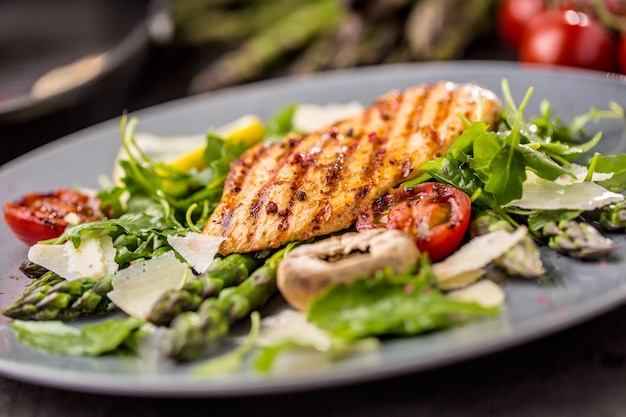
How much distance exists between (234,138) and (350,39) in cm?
335

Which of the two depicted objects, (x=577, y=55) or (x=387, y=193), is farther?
(x=577, y=55)

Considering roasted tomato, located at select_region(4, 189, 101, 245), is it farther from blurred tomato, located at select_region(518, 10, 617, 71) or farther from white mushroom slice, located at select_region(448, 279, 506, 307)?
blurred tomato, located at select_region(518, 10, 617, 71)

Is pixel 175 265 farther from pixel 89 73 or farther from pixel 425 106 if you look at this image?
pixel 89 73

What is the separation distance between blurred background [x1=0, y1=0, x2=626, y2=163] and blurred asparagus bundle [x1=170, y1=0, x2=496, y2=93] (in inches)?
0.6

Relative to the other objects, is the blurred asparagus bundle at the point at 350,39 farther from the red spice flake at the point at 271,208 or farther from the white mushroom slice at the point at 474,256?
the white mushroom slice at the point at 474,256

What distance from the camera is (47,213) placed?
5.04m

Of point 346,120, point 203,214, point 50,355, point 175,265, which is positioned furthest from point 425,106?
point 50,355

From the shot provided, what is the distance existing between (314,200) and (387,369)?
1500 millimetres

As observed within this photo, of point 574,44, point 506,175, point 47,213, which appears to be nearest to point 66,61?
point 47,213

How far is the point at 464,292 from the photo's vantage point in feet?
11.7

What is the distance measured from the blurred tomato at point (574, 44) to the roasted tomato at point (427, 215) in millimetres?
3625

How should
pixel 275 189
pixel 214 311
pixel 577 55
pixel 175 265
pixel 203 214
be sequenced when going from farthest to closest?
pixel 577 55 → pixel 203 214 → pixel 275 189 → pixel 175 265 → pixel 214 311

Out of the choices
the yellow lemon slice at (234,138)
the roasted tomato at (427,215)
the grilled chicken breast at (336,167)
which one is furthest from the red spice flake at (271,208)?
the yellow lemon slice at (234,138)

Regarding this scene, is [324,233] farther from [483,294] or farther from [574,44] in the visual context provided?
[574,44]
